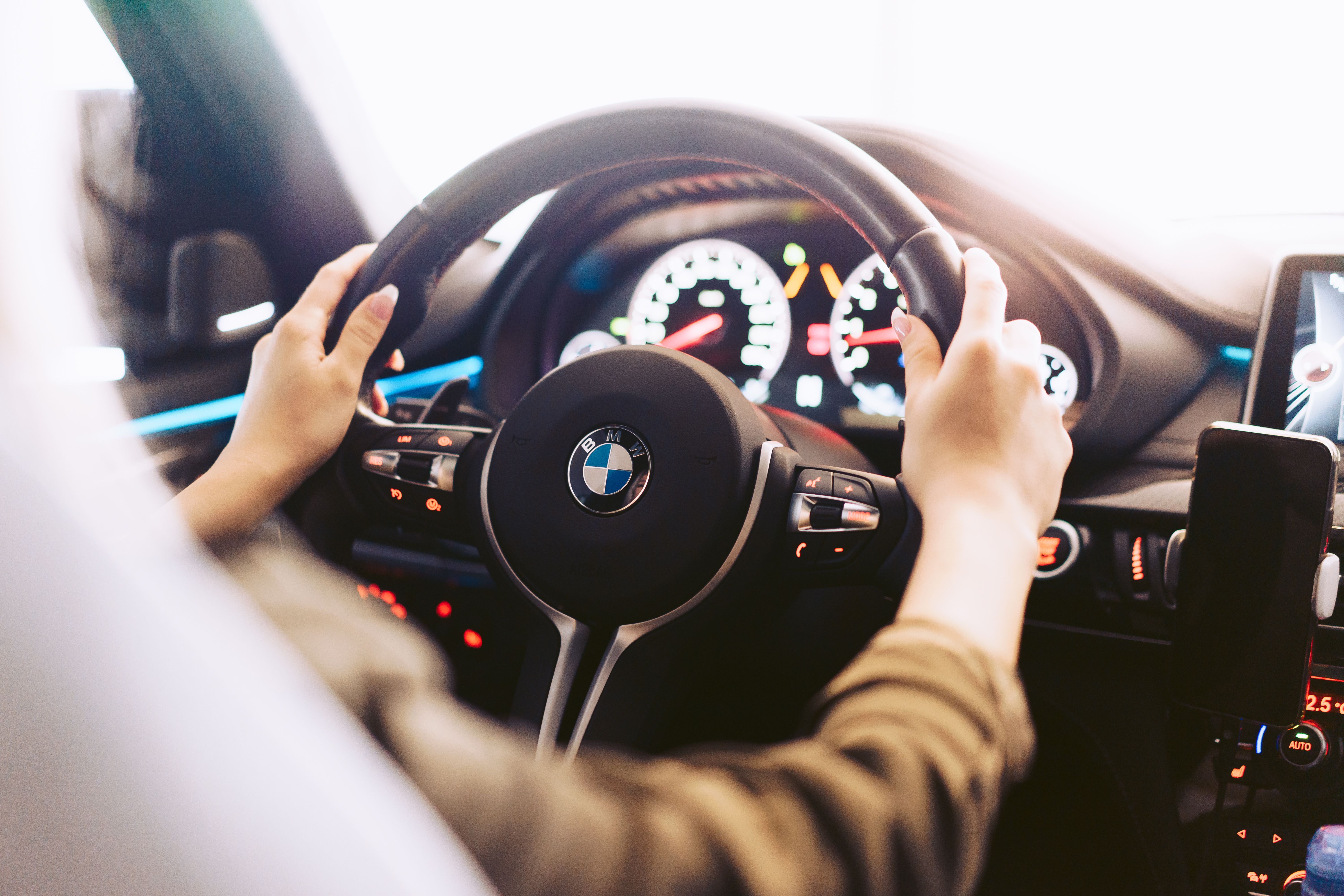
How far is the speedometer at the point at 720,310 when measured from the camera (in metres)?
1.62

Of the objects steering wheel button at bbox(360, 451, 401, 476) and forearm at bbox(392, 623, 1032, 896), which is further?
steering wheel button at bbox(360, 451, 401, 476)

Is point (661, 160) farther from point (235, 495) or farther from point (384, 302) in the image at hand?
point (235, 495)

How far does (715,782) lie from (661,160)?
2.12 ft

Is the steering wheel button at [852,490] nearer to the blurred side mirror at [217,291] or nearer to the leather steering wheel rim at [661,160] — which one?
the leather steering wheel rim at [661,160]

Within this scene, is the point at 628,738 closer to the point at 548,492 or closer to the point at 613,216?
the point at 548,492

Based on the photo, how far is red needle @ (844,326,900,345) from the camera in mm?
1487

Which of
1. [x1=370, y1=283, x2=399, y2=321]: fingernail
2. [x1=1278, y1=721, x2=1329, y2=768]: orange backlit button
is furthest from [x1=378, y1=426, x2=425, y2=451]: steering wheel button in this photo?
[x1=1278, y1=721, x2=1329, y2=768]: orange backlit button

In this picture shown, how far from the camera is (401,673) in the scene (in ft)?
1.18

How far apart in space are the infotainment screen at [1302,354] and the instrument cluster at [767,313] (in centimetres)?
52

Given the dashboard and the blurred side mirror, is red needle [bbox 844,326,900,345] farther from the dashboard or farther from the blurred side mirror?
the blurred side mirror

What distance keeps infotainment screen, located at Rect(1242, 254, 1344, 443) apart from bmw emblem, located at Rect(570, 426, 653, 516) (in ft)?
2.50

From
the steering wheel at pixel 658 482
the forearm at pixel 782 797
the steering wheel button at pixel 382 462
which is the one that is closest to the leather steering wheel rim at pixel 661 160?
the steering wheel at pixel 658 482

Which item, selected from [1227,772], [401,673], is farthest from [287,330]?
[1227,772]

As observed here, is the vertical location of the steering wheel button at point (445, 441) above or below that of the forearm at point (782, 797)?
above
